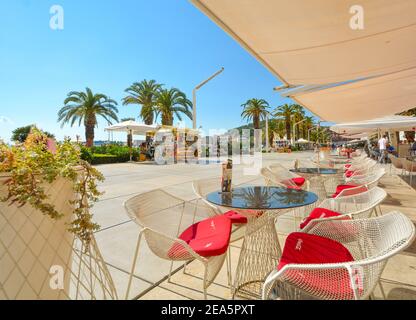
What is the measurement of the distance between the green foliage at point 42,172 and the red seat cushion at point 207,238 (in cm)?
69

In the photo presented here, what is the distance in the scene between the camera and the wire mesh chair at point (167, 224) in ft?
6.00

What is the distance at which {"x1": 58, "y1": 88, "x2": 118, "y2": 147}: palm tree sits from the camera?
20.5 m

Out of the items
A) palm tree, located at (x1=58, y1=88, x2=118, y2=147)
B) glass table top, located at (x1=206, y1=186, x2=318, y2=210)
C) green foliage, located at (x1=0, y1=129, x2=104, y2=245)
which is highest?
palm tree, located at (x1=58, y1=88, x2=118, y2=147)

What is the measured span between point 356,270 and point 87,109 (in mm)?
22707

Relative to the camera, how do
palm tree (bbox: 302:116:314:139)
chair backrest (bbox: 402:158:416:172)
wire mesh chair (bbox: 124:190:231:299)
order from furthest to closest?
palm tree (bbox: 302:116:314:139) < chair backrest (bbox: 402:158:416:172) < wire mesh chair (bbox: 124:190:231:299)

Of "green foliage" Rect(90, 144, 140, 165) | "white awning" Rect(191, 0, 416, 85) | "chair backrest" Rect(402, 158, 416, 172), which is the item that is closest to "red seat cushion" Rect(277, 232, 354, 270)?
"white awning" Rect(191, 0, 416, 85)

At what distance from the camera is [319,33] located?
2.60 metres

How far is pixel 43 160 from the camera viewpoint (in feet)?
4.36

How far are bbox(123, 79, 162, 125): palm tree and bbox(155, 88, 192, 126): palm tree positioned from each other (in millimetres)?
714

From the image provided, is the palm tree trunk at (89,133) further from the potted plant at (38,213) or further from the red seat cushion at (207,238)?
the potted plant at (38,213)

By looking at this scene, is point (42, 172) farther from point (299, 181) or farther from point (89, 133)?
point (89, 133)

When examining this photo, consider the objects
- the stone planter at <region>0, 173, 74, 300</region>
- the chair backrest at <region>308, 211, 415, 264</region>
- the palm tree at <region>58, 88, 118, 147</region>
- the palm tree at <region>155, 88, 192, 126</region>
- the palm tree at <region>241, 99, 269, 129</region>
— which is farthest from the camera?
the palm tree at <region>241, 99, 269, 129</region>

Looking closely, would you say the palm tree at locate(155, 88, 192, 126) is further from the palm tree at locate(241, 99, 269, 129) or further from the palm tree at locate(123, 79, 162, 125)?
the palm tree at locate(241, 99, 269, 129)
